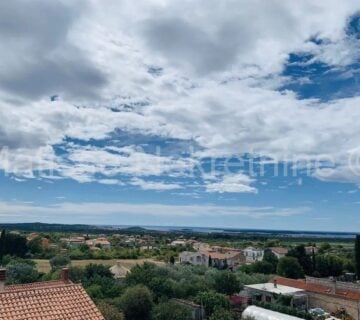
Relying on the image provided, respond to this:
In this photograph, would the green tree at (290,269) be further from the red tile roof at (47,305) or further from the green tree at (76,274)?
the red tile roof at (47,305)

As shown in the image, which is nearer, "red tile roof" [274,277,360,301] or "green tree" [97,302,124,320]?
"green tree" [97,302,124,320]

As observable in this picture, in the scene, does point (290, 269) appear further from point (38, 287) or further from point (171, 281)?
point (38, 287)

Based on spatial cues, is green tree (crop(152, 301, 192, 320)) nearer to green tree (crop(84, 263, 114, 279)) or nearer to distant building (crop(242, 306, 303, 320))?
distant building (crop(242, 306, 303, 320))

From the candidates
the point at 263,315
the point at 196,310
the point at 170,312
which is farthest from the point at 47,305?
the point at 263,315

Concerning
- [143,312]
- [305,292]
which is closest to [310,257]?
[305,292]

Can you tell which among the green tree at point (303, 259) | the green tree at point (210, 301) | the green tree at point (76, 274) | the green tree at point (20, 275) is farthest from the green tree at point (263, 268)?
the green tree at point (20, 275)

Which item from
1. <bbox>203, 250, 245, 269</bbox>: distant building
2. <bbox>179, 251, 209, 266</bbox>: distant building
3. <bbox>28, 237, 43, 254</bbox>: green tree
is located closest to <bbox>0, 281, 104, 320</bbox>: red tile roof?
<bbox>203, 250, 245, 269</bbox>: distant building
